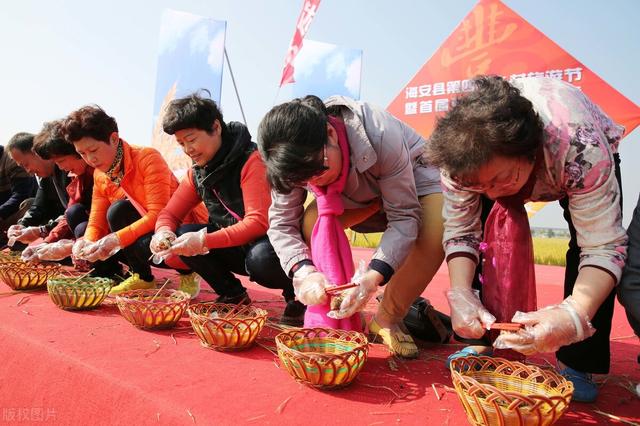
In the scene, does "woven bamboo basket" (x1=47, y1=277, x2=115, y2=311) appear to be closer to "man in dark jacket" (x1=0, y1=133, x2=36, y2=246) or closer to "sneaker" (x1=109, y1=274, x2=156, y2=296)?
"sneaker" (x1=109, y1=274, x2=156, y2=296)

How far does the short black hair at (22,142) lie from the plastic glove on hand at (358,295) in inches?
146

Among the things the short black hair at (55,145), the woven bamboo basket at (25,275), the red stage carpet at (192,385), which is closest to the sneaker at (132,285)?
the woven bamboo basket at (25,275)

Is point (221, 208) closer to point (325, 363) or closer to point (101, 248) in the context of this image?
point (101, 248)

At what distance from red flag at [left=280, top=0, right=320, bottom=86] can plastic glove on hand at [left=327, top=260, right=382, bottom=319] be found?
23.5 ft

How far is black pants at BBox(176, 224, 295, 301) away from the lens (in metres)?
2.36

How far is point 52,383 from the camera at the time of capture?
1675 mm

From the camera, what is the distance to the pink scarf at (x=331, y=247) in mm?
1891

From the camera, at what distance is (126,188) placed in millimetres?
3129

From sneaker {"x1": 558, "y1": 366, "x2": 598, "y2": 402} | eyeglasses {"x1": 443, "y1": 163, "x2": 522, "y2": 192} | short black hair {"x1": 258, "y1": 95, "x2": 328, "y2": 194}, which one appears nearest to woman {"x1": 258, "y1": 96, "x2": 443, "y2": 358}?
short black hair {"x1": 258, "y1": 95, "x2": 328, "y2": 194}

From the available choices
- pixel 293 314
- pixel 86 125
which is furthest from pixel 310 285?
pixel 86 125

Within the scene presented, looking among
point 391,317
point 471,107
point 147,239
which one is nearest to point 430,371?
point 391,317

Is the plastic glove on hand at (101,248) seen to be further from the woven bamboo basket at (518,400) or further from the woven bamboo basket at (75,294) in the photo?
the woven bamboo basket at (518,400)

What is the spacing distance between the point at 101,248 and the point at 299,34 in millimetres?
6535

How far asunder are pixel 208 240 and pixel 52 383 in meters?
0.96
